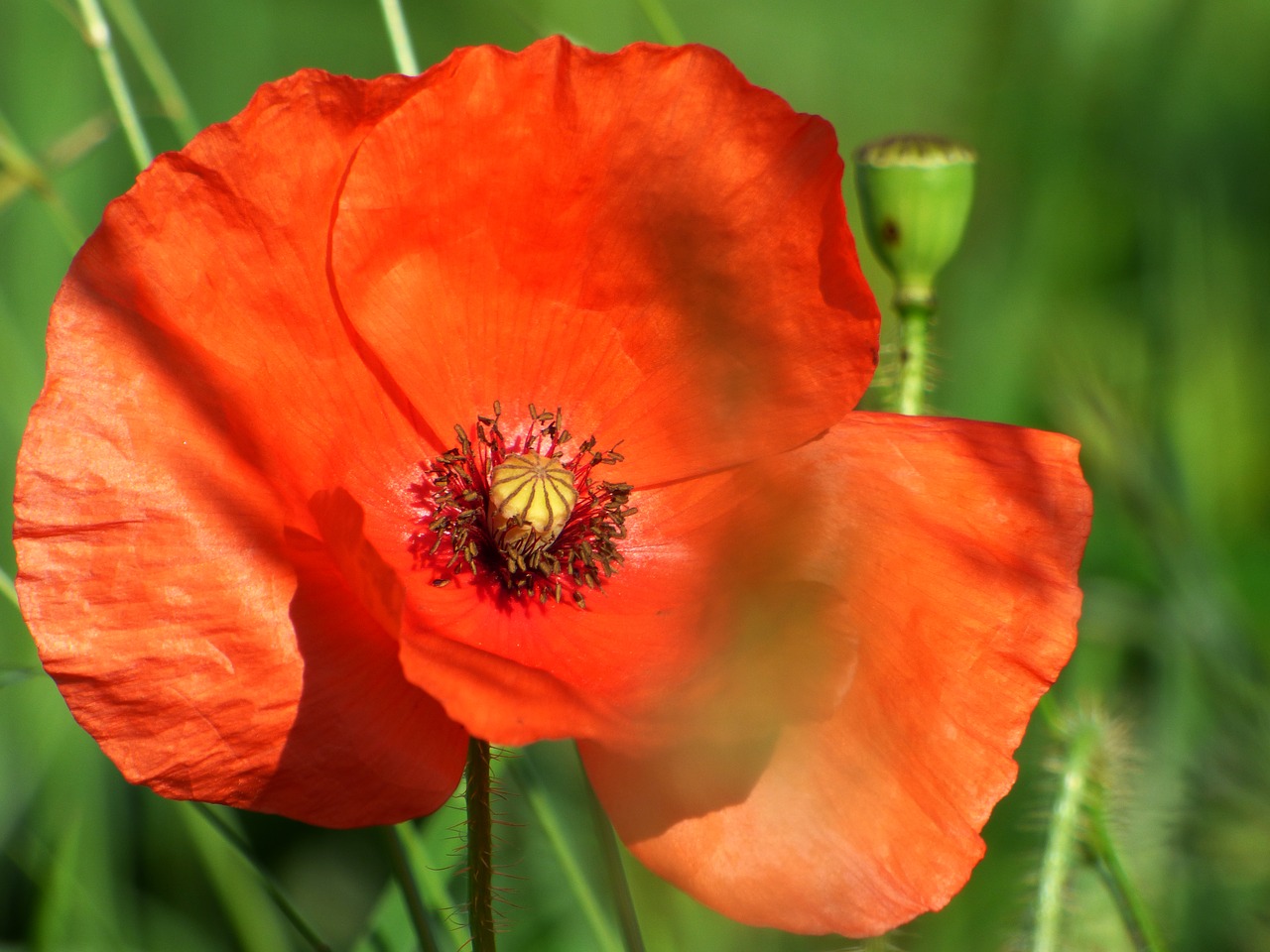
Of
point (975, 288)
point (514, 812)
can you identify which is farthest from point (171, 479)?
point (975, 288)

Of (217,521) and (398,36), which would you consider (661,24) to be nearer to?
(398,36)

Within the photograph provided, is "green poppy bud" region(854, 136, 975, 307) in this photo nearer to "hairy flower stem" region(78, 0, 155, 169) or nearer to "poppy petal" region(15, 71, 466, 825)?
"poppy petal" region(15, 71, 466, 825)

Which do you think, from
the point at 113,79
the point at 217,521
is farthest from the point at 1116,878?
the point at 113,79

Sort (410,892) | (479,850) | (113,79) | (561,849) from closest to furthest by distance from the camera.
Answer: (479,850) → (410,892) → (561,849) → (113,79)

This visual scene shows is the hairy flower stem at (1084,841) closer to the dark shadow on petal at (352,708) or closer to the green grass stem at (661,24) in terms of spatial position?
the dark shadow on petal at (352,708)

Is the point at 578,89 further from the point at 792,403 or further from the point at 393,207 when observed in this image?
the point at 792,403
